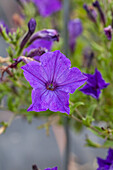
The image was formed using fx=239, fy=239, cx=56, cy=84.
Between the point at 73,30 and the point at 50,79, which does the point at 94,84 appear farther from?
the point at 73,30

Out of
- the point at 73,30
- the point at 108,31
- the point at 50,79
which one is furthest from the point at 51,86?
the point at 73,30

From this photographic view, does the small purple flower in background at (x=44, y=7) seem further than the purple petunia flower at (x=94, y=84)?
Yes

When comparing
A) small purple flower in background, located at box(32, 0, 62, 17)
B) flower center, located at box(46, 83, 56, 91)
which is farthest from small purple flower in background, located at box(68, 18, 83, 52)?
flower center, located at box(46, 83, 56, 91)


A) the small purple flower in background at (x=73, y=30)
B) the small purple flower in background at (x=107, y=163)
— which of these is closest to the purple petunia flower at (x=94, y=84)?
the small purple flower in background at (x=107, y=163)

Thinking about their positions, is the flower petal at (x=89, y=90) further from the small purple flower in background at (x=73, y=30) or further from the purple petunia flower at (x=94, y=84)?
the small purple flower in background at (x=73, y=30)

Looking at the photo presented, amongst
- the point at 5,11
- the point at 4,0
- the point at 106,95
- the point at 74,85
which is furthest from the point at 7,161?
the point at 4,0

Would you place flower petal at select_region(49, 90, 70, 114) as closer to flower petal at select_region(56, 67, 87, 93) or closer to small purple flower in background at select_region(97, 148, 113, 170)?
flower petal at select_region(56, 67, 87, 93)

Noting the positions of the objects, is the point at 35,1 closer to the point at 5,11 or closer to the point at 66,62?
the point at 66,62
